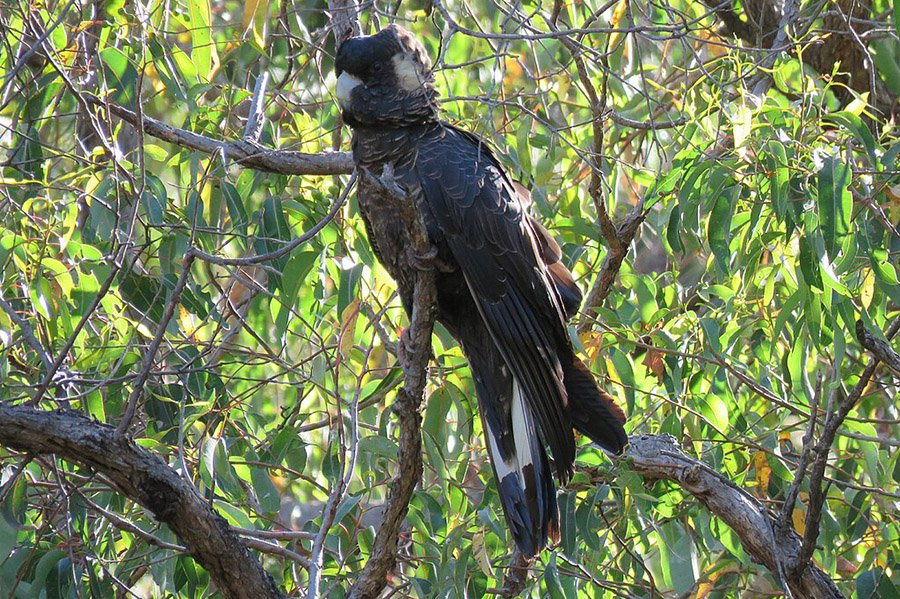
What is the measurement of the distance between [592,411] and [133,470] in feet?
3.71

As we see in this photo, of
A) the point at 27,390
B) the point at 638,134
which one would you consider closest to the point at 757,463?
the point at 638,134

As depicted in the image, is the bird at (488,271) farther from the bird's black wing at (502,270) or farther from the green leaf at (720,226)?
the green leaf at (720,226)

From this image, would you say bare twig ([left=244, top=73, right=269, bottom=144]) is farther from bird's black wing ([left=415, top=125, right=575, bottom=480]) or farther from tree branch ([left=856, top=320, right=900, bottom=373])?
tree branch ([left=856, top=320, right=900, bottom=373])

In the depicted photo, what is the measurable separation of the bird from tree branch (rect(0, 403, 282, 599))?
0.75 m

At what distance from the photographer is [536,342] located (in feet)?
8.77

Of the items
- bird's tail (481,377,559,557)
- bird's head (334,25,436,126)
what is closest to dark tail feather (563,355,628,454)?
bird's tail (481,377,559,557)

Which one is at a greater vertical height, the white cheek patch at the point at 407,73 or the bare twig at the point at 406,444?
the white cheek patch at the point at 407,73

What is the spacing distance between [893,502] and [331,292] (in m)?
1.90

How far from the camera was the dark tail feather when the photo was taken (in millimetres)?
2596

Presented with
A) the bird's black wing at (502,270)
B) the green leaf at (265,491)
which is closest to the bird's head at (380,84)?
the bird's black wing at (502,270)

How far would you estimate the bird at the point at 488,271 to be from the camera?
2.63 m

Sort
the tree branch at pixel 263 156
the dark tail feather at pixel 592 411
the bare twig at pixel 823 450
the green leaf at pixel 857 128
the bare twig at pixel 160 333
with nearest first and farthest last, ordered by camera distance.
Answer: the bare twig at pixel 160 333, the bare twig at pixel 823 450, the green leaf at pixel 857 128, the dark tail feather at pixel 592 411, the tree branch at pixel 263 156

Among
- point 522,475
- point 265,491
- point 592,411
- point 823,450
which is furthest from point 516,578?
point 823,450

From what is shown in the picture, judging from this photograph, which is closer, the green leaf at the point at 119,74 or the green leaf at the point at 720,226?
the green leaf at the point at 720,226
